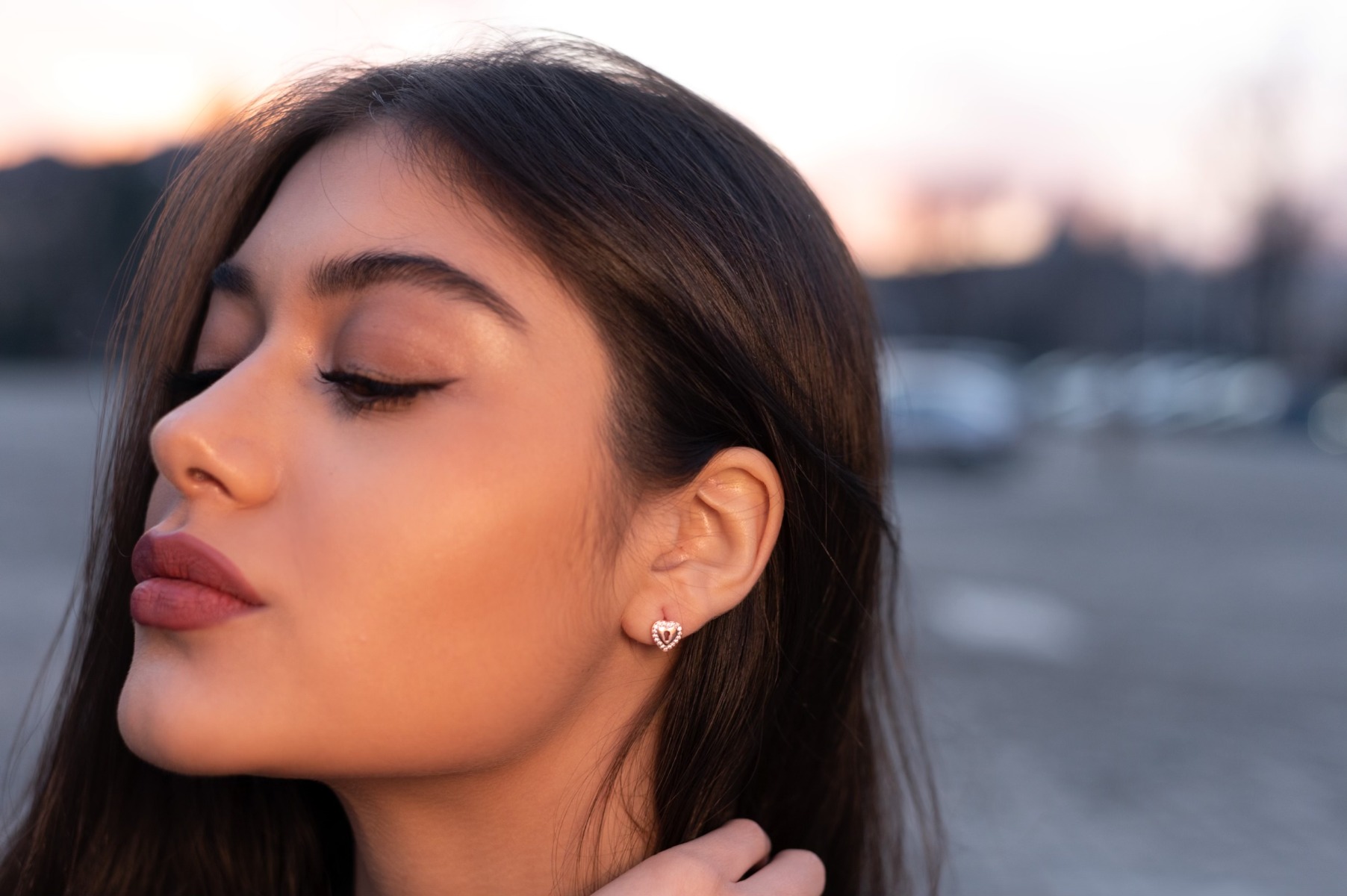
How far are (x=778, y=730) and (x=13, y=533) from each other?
10463 millimetres

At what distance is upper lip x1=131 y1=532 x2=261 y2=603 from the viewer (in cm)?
152

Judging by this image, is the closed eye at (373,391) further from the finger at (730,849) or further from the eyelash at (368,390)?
the finger at (730,849)

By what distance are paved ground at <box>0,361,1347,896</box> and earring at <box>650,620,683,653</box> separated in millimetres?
2006

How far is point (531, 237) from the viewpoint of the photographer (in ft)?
5.45

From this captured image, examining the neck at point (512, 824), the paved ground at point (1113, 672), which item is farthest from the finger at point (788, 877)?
the paved ground at point (1113, 672)

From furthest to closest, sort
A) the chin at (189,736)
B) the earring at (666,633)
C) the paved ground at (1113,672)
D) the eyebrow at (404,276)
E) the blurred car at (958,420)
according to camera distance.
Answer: the blurred car at (958,420)
the paved ground at (1113,672)
the earring at (666,633)
the eyebrow at (404,276)
the chin at (189,736)

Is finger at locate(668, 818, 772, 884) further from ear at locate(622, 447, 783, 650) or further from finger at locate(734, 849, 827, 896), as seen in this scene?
ear at locate(622, 447, 783, 650)

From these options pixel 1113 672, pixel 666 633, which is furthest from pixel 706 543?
pixel 1113 672

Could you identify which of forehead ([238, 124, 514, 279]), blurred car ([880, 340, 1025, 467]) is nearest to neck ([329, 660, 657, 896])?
forehead ([238, 124, 514, 279])

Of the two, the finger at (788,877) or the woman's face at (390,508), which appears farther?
the finger at (788,877)

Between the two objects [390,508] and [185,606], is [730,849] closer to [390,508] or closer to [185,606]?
[390,508]

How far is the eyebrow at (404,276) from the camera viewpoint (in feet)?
5.24

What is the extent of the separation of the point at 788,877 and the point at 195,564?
0.94 m

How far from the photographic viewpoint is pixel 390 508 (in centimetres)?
152
